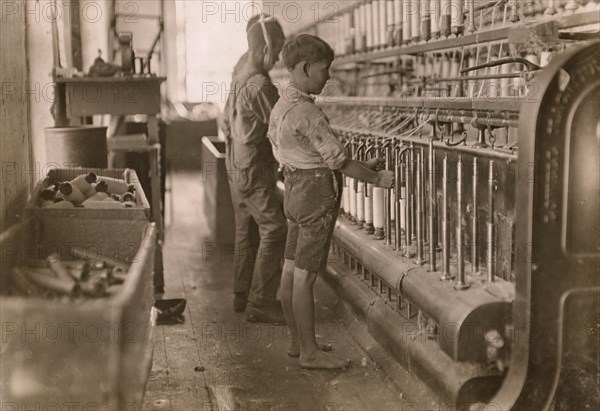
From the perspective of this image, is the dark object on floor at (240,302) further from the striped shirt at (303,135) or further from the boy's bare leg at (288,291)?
the striped shirt at (303,135)

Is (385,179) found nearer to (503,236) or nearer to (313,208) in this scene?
(313,208)

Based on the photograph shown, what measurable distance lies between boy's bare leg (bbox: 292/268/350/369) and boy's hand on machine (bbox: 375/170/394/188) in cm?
55

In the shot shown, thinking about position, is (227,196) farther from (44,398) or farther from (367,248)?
(44,398)

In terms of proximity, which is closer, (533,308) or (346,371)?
(533,308)

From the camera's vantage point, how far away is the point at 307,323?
11.2 feet

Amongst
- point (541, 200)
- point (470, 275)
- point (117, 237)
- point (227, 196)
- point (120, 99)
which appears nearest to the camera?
point (541, 200)

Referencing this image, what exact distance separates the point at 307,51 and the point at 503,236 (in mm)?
1174

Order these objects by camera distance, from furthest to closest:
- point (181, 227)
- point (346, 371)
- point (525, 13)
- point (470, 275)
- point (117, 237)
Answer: point (181, 227) → point (525, 13) → point (346, 371) → point (470, 275) → point (117, 237)

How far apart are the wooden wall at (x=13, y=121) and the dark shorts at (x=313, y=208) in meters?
1.21

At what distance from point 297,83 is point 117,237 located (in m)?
1.12

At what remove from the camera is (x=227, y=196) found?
19.8 feet

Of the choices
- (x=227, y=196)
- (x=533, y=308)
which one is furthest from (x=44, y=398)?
(x=227, y=196)

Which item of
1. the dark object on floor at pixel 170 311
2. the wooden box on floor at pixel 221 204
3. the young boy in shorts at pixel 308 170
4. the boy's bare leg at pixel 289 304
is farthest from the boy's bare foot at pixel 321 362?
the wooden box on floor at pixel 221 204

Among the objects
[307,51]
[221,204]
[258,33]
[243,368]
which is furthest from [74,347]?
[221,204]
